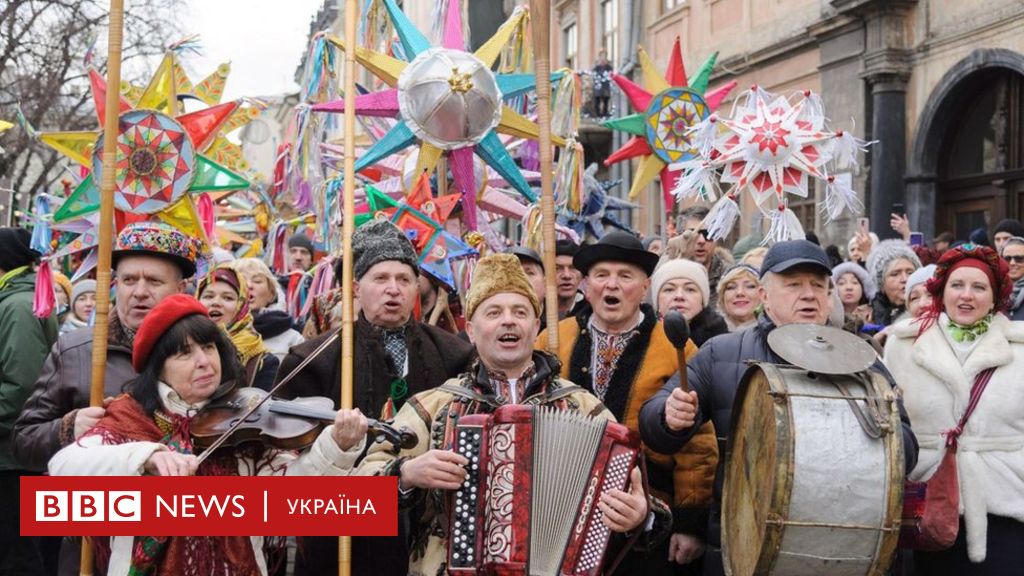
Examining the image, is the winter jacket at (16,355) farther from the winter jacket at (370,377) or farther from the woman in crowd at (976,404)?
the woman in crowd at (976,404)

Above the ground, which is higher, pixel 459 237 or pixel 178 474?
pixel 459 237

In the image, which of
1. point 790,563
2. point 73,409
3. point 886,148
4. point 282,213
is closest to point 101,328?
point 73,409

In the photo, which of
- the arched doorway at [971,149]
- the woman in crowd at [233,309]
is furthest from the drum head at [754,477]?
the arched doorway at [971,149]

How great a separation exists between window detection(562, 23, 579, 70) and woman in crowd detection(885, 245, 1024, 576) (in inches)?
845

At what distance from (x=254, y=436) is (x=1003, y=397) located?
2918 millimetres

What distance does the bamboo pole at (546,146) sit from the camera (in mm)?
4203

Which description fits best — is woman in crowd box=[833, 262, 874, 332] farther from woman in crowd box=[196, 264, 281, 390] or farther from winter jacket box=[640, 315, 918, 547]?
woman in crowd box=[196, 264, 281, 390]

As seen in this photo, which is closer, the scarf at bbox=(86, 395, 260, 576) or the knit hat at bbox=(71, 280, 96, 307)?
the scarf at bbox=(86, 395, 260, 576)

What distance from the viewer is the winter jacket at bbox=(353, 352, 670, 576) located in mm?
3328

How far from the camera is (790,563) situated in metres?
3.34

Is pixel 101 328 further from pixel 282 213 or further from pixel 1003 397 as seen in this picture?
pixel 282 213

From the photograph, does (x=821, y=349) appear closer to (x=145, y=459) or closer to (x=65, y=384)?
(x=145, y=459)

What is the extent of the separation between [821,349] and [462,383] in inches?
46.1

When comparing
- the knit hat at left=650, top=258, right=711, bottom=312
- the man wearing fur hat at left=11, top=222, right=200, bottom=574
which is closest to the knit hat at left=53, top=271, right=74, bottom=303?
the man wearing fur hat at left=11, top=222, right=200, bottom=574
